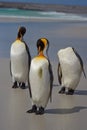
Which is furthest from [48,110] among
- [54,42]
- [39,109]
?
[54,42]

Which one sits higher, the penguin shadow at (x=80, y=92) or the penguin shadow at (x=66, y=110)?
the penguin shadow at (x=66, y=110)

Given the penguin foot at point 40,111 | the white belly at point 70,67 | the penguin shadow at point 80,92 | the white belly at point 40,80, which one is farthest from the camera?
the penguin shadow at point 80,92

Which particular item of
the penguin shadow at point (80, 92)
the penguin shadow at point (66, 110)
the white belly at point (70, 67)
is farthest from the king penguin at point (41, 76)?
the penguin shadow at point (80, 92)

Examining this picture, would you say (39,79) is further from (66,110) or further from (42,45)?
(66,110)

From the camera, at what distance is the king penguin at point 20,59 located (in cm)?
965

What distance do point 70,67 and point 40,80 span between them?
159 cm

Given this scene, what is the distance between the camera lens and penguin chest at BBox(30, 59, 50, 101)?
798cm

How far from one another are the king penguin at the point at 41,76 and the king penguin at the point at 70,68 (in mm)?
1419

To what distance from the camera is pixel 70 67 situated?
9.55 metres

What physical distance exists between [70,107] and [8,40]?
31.4 feet

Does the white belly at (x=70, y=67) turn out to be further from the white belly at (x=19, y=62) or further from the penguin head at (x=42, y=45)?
the penguin head at (x=42, y=45)

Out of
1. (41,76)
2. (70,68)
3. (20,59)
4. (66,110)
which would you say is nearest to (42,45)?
(41,76)

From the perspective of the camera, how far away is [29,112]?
27.1ft

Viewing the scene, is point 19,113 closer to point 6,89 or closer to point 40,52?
point 40,52
